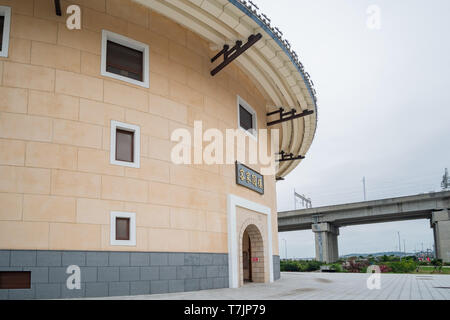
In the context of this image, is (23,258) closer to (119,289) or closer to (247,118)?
(119,289)

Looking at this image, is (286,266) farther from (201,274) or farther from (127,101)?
(127,101)

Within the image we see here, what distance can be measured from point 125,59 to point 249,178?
6213 millimetres

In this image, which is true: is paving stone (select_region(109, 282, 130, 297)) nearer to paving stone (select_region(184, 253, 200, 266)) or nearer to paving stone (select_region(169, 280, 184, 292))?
paving stone (select_region(169, 280, 184, 292))

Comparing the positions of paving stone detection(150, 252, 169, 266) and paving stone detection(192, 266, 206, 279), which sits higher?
paving stone detection(150, 252, 169, 266)

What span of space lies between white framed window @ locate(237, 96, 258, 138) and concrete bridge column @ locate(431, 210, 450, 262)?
86.4 ft

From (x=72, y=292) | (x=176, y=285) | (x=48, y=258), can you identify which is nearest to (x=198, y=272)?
(x=176, y=285)

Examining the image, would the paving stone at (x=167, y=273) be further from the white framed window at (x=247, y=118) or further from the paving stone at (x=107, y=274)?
the white framed window at (x=247, y=118)

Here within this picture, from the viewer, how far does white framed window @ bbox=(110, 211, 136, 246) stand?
9.68 meters

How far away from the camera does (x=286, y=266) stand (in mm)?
33375

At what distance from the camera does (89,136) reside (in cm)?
976

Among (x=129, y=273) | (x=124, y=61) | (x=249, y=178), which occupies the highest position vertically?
(x=124, y=61)

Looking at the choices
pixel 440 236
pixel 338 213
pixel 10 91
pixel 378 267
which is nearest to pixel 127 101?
pixel 10 91

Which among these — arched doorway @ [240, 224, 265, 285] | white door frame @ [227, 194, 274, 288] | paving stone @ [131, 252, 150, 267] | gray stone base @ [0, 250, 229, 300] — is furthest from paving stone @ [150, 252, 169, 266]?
arched doorway @ [240, 224, 265, 285]

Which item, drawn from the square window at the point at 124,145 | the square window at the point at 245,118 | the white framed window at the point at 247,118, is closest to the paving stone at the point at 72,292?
the square window at the point at 124,145
